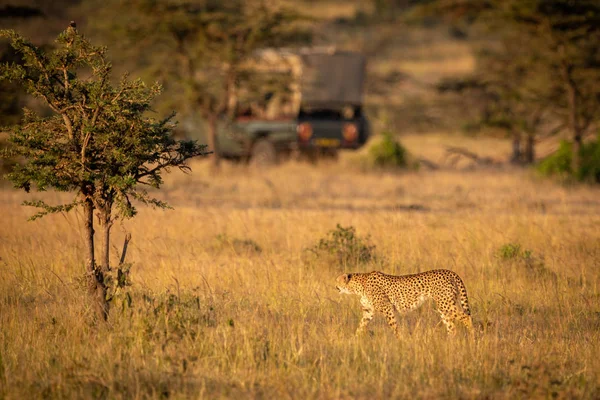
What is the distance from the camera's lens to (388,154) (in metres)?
25.2

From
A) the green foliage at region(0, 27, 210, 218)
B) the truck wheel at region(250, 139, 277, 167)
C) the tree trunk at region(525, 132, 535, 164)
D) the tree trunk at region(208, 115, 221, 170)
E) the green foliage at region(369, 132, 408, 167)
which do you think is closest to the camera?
the green foliage at region(0, 27, 210, 218)

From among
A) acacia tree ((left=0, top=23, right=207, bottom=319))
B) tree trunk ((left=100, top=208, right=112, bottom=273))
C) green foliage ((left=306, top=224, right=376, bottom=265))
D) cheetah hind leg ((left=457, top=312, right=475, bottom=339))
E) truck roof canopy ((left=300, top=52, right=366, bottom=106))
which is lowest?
cheetah hind leg ((left=457, top=312, right=475, bottom=339))

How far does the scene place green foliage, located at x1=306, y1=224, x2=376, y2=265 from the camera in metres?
11.2

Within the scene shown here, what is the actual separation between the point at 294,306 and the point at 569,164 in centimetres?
1504

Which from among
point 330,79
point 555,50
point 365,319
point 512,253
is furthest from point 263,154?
point 365,319

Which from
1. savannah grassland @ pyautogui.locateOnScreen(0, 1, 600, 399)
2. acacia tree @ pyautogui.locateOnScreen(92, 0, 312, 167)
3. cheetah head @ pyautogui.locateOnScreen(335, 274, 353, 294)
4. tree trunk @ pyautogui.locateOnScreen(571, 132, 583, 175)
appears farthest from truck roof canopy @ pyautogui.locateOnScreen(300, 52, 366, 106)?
cheetah head @ pyautogui.locateOnScreen(335, 274, 353, 294)

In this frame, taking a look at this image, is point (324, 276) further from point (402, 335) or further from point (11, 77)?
point (11, 77)

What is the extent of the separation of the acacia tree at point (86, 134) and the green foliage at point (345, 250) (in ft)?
12.1

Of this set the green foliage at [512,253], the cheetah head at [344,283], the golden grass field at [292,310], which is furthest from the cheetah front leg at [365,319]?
the green foliage at [512,253]

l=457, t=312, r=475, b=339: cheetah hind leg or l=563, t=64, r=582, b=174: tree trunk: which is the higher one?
l=563, t=64, r=582, b=174: tree trunk

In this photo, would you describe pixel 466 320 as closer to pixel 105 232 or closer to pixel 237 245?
pixel 105 232

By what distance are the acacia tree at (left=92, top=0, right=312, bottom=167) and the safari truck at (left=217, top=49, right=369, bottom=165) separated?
0.78 metres

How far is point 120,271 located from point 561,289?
5.22 meters

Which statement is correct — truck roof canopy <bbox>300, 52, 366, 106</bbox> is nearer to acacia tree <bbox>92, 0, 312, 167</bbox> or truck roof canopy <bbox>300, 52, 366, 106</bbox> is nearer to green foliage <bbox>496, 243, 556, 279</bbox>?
acacia tree <bbox>92, 0, 312, 167</bbox>
